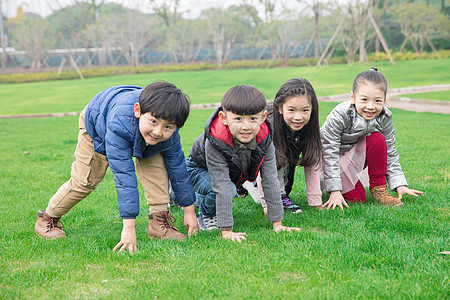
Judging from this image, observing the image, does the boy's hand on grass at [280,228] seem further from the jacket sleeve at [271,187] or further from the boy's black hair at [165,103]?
the boy's black hair at [165,103]

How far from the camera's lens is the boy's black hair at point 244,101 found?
9.12 feet

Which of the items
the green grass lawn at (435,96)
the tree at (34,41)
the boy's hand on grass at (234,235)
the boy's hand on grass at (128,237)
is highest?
the tree at (34,41)

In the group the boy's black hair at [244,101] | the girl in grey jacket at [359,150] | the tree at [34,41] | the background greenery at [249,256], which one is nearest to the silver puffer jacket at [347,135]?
the girl in grey jacket at [359,150]

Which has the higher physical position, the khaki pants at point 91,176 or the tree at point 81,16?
the tree at point 81,16

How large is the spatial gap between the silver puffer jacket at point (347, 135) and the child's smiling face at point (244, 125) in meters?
1.10

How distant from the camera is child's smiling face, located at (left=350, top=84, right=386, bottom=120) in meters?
3.53

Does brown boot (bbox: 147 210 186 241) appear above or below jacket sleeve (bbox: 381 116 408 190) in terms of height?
below

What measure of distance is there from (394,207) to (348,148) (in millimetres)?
659

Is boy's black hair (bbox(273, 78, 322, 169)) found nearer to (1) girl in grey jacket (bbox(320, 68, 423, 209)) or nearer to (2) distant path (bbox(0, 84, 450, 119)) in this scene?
(1) girl in grey jacket (bbox(320, 68, 423, 209))

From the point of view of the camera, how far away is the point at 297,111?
3320mm

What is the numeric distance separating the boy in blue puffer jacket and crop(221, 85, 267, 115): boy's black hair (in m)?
0.28

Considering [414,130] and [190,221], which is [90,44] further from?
[190,221]

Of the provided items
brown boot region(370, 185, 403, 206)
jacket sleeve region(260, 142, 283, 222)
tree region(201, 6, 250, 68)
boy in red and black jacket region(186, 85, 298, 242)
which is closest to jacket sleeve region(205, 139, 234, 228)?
boy in red and black jacket region(186, 85, 298, 242)

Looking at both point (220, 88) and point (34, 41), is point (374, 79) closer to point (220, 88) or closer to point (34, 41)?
point (220, 88)
